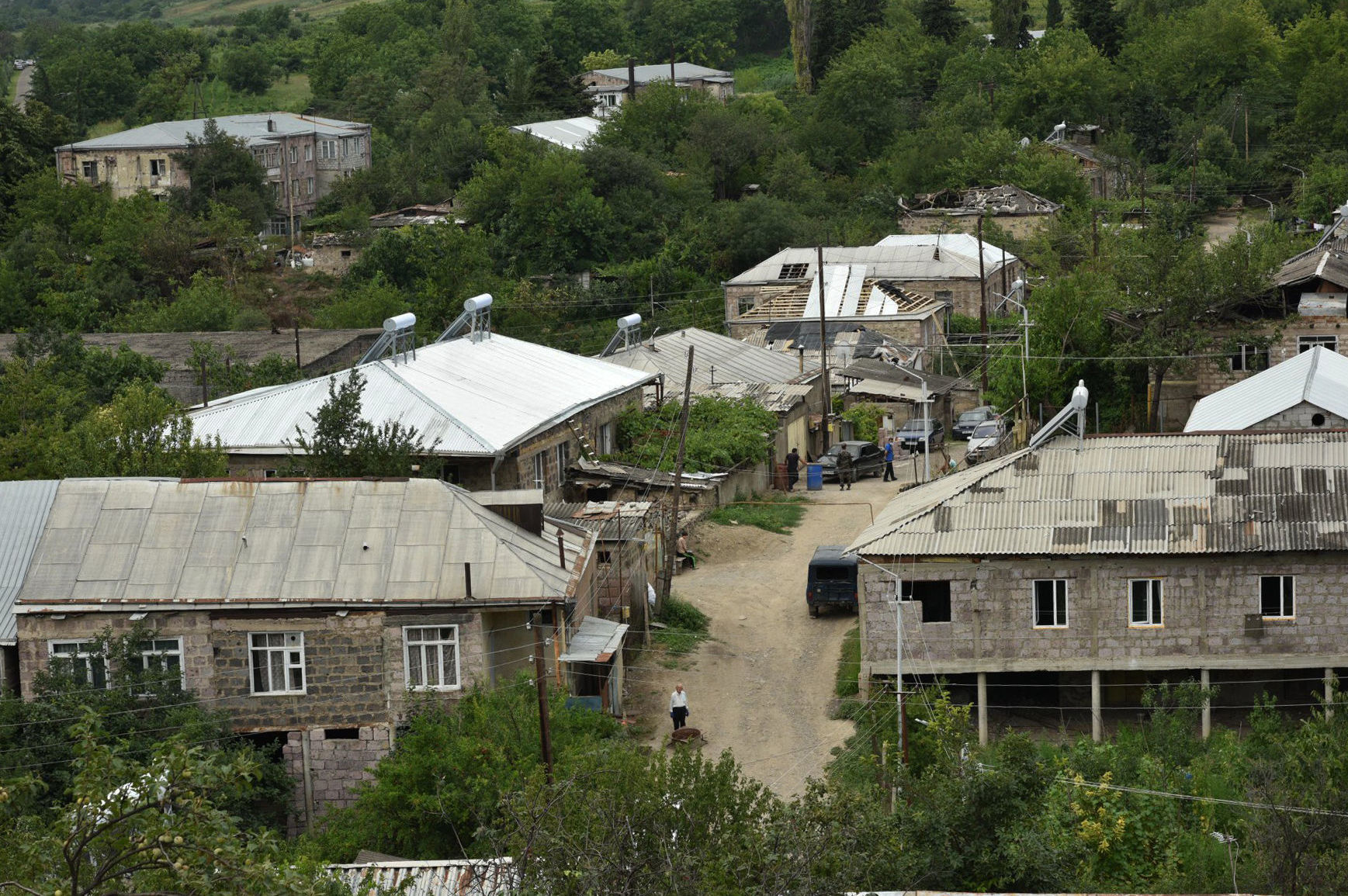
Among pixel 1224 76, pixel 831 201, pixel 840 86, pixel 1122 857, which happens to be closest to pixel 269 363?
pixel 1122 857

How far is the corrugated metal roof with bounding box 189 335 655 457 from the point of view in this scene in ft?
104

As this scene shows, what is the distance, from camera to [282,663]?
23328 millimetres

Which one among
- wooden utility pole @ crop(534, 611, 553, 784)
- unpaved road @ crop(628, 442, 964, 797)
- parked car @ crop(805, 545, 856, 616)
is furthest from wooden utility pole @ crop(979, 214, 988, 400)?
wooden utility pole @ crop(534, 611, 553, 784)

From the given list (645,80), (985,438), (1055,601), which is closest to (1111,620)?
(1055,601)

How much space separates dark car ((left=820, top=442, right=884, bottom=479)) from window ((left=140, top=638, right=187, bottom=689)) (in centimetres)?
2081

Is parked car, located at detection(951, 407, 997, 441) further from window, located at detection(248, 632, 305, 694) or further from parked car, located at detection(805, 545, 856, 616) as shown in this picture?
window, located at detection(248, 632, 305, 694)

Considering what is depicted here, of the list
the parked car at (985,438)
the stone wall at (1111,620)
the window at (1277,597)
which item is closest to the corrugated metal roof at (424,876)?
the stone wall at (1111,620)

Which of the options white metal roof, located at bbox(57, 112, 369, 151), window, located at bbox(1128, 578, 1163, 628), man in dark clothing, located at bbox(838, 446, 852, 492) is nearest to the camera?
window, located at bbox(1128, 578, 1163, 628)

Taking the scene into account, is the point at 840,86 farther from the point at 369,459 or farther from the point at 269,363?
the point at 369,459

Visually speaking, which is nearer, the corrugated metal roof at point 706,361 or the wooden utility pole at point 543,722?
the wooden utility pole at point 543,722

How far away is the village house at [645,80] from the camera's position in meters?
95.4

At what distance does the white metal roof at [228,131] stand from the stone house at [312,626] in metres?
55.5

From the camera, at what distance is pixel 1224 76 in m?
82.4

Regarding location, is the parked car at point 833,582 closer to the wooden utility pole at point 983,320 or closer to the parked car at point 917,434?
the parked car at point 917,434
